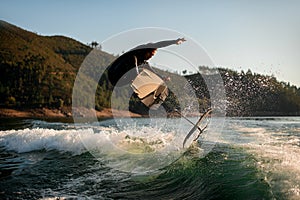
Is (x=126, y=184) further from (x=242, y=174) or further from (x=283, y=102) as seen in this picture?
(x=283, y=102)

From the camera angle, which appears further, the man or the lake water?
the man

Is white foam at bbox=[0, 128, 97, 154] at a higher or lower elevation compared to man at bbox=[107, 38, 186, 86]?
lower

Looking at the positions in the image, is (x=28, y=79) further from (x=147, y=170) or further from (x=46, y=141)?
(x=147, y=170)

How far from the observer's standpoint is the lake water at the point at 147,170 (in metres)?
7.57

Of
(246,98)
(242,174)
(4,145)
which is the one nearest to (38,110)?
(246,98)

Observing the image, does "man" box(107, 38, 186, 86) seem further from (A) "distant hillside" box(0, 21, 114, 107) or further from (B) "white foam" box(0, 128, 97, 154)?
(A) "distant hillside" box(0, 21, 114, 107)

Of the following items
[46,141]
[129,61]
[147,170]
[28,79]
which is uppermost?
[28,79]

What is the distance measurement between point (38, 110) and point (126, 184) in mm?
85445

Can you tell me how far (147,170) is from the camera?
10062mm

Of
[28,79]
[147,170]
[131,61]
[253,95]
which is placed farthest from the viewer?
[28,79]

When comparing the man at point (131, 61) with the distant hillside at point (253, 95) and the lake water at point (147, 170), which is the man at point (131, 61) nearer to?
the lake water at point (147, 170)

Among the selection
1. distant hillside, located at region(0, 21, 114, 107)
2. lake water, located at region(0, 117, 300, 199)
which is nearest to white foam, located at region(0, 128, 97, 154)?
lake water, located at region(0, 117, 300, 199)

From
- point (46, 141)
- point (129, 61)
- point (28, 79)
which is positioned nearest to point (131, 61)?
point (129, 61)

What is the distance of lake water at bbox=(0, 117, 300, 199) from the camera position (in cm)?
757
